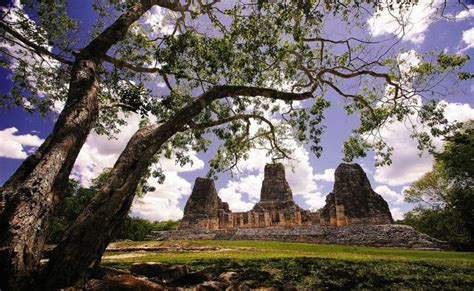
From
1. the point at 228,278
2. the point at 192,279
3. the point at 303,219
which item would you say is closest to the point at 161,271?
the point at 192,279

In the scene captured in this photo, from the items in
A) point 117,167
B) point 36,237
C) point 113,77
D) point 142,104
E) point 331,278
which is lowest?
point 331,278

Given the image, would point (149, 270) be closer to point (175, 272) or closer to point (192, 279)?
point (175, 272)

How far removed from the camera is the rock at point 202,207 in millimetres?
35531

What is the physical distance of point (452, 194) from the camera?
81.1 ft

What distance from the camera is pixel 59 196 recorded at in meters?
4.29

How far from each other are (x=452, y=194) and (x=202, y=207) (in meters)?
25.9

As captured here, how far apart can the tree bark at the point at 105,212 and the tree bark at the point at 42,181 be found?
29cm

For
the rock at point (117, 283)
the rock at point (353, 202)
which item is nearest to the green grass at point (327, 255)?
the rock at point (117, 283)

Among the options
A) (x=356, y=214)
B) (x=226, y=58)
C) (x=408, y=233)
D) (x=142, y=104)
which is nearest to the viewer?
(x=142, y=104)

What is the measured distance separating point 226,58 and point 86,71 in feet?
18.3

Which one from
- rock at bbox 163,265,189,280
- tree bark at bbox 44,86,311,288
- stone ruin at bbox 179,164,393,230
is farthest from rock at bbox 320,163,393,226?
tree bark at bbox 44,86,311,288

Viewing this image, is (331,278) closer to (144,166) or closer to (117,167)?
(144,166)

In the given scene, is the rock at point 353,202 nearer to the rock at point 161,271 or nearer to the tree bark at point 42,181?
the rock at point 161,271

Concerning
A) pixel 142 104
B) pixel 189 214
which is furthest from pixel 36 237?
pixel 189 214
